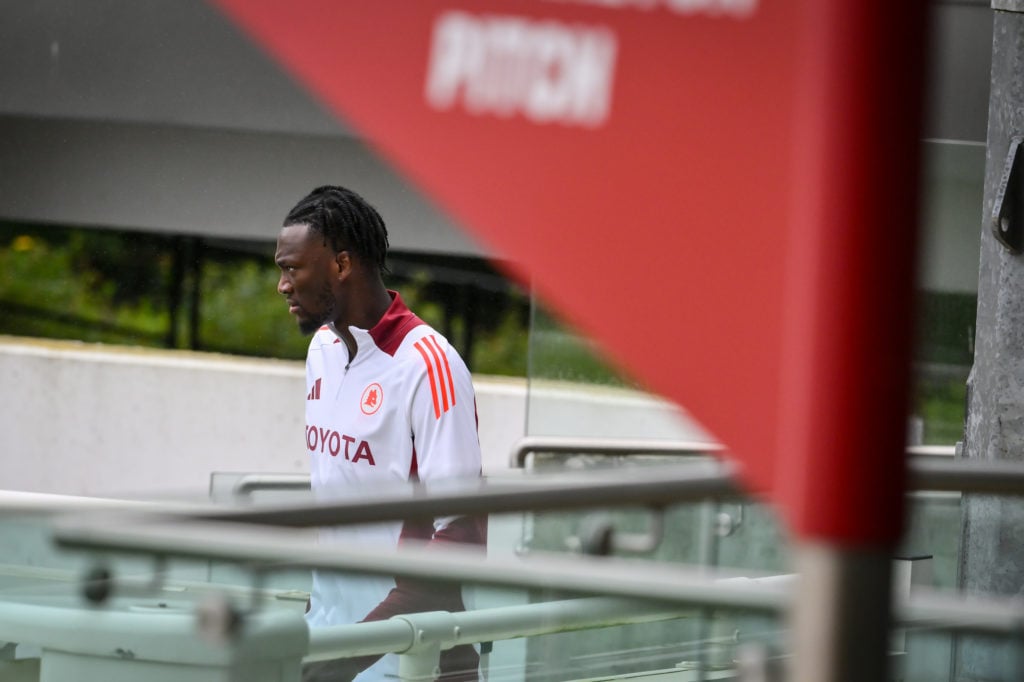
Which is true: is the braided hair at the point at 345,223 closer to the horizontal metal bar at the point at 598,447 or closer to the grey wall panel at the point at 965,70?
the horizontal metal bar at the point at 598,447

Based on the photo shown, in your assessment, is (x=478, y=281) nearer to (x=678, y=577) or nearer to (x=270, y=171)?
(x=270, y=171)

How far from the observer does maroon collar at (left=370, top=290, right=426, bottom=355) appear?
12.9 ft

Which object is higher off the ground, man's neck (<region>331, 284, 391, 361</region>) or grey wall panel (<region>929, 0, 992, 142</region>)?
grey wall panel (<region>929, 0, 992, 142</region>)

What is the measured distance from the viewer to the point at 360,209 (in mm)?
4188

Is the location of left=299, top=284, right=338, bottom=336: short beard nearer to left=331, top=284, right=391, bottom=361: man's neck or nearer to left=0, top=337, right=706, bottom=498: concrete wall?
left=331, top=284, right=391, bottom=361: man's neck

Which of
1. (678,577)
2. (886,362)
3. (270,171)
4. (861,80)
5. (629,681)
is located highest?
(270,171)

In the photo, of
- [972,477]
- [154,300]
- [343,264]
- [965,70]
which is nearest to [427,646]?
[343,264]

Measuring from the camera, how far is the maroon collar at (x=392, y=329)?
392cm

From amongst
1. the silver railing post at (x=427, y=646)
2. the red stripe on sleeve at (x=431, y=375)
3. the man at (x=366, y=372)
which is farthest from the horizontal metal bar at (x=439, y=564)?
the red stripe on sleeve at (x=431, y=375)

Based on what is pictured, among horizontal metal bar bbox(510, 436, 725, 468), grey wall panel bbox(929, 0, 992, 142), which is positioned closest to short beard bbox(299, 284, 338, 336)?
horizontal metal bar bbox(510, 436, 725, 468)

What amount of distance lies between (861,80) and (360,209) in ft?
10.2

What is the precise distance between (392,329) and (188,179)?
501 cm

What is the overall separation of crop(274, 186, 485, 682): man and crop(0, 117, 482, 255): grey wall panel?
4.27 metres

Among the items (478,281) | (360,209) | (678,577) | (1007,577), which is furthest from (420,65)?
(478,281)
